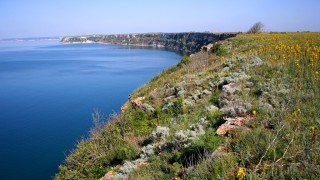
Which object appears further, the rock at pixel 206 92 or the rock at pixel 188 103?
the rock at pixel 206 92

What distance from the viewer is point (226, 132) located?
548 centimetres

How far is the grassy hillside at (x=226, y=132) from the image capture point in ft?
13.4

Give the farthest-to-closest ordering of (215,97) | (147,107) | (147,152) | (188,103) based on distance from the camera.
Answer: (147,107) < (188,103) < (215,97) < (147,152)

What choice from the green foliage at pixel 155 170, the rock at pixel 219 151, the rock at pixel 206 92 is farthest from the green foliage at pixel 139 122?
the rock at pixel 219 151

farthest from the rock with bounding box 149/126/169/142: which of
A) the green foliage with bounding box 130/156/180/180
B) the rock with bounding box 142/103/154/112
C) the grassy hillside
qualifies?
the rock with bounding box 142/103/154/112

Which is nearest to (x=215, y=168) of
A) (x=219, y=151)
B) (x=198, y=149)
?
(x=219, y=151)

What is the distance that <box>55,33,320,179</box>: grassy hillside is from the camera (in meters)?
4.09

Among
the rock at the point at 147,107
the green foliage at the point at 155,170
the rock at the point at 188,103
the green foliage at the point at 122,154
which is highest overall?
the rock at the point at 188,103

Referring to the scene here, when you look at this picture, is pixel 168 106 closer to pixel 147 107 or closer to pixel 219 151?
pixel 147 107

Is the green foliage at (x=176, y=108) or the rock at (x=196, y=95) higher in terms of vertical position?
the rock at (x=196, y=95)

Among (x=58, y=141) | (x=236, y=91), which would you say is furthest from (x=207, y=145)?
→ (x=58, y=141)

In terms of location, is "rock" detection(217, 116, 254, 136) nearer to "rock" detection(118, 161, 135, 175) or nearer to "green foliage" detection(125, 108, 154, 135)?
"rock" detection(118, 161, 135, 175)

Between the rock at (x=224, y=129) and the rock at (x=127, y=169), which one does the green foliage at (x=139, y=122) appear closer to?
the rock at (x=127, y=169)

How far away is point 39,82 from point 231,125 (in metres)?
38.9
